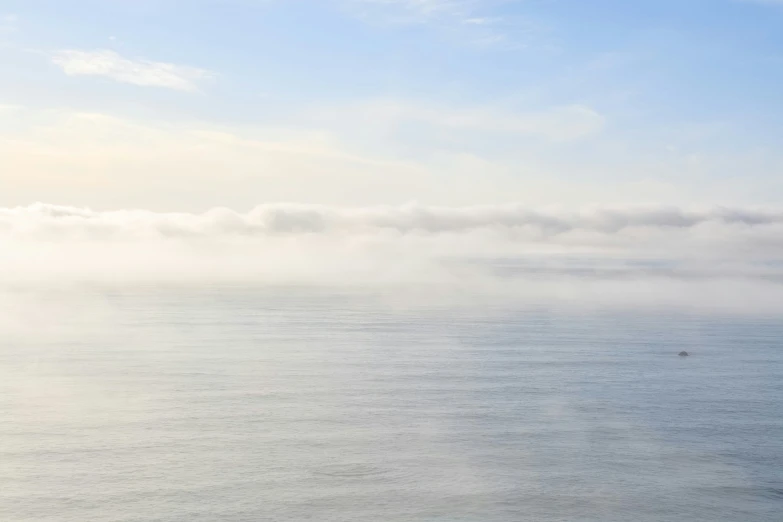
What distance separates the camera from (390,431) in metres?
74.1

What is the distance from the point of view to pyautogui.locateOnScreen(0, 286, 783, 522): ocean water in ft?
185

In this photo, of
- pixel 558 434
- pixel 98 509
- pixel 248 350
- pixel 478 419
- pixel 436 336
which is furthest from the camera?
pixel 436 336

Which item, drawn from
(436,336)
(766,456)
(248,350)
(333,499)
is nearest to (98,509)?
(333,499)

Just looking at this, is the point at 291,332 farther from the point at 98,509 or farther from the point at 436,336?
the point at 98,509

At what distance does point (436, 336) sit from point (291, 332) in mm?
28872

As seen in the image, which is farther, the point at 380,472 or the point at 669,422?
the point at 669,422

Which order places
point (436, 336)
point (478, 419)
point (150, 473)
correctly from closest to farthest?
point (150, 473)
point (478, 419)
point (436, 336)

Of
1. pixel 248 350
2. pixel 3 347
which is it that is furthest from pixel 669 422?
pixel 3 347

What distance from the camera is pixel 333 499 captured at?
56719 mm

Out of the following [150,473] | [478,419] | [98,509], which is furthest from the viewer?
[478,419]

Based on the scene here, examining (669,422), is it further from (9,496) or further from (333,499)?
(9,496)

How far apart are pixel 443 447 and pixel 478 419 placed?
10460 mm

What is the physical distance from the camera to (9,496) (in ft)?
186

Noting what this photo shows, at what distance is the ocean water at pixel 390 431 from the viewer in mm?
56531
